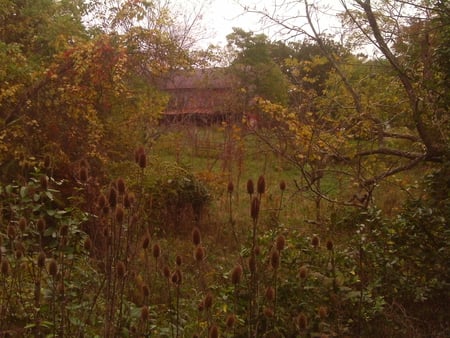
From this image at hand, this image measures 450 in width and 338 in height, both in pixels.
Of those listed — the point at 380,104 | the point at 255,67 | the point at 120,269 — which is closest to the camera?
the point at 120,269

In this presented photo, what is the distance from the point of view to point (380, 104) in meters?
6.93

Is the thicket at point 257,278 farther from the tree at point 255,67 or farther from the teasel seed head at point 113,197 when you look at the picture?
the tree at point 255,67

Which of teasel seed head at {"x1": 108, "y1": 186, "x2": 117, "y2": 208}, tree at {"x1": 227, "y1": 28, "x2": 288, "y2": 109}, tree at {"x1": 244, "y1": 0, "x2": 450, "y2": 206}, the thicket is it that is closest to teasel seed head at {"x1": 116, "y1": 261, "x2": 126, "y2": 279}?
the thicket

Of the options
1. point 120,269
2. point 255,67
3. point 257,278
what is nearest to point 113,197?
point 120,269

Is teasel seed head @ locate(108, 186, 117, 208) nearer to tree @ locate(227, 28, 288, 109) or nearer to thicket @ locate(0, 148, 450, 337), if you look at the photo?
thicket @ locate(0, 148, 450, 337)

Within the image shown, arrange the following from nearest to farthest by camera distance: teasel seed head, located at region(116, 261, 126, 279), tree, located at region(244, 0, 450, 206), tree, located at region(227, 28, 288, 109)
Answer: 1. teasel seed head, located at region(116, 261, 126, 279)
2. tree, located at region(244, 0, 450, 206)
3. tree, located at region(227, 28, 288, 109)

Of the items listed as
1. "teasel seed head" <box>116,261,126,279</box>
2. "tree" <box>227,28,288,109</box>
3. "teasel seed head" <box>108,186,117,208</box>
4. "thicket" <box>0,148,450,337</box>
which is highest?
"tree" <box>227,28,288,109</box>

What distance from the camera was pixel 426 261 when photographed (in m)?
4.57

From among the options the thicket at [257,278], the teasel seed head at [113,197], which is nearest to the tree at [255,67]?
the thicket at [257,278]

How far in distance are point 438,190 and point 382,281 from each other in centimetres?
113

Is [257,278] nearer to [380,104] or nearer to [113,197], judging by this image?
[113,197]

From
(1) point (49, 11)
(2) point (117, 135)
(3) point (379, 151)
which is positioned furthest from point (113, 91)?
(3) point (379, 151)

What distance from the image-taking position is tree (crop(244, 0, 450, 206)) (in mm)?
5555

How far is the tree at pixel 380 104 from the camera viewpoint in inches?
219
